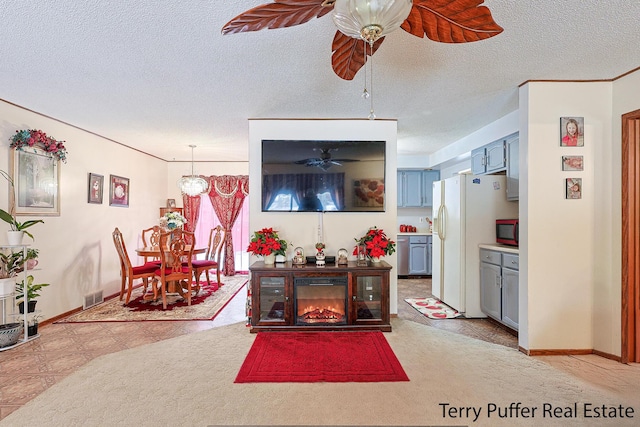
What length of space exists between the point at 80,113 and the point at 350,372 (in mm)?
4065

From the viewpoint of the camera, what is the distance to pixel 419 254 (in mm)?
6414

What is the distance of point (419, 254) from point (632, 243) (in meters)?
3.79

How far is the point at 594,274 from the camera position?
2.89 m

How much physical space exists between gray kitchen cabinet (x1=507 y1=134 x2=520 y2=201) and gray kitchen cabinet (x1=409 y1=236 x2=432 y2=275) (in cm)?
256

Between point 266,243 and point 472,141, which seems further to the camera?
point 472,141

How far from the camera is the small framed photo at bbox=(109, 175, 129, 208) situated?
5168 mm

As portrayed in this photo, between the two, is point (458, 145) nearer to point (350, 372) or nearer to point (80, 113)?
point (350, 372)

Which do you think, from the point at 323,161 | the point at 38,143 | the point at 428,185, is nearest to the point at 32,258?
the point at 38,143

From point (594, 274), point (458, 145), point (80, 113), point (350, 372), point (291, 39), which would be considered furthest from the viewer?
point (458, 145)

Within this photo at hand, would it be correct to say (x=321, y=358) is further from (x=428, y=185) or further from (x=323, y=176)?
(x=428, y=185)

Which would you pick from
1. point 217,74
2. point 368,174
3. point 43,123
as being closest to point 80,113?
point 43,123

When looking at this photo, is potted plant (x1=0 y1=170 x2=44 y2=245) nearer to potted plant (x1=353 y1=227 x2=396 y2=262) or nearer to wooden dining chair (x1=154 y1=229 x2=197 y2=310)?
wooden dining chair (x1=154 y1=229 x2=197 y2=310)

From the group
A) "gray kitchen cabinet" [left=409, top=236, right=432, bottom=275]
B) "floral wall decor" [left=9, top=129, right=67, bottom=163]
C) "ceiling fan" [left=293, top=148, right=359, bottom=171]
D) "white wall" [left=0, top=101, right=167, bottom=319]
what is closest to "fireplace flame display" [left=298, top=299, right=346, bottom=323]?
"ceiling fan" [left=293, top=148, right=359, bottom=171]

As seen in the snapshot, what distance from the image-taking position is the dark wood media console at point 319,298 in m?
3.51
